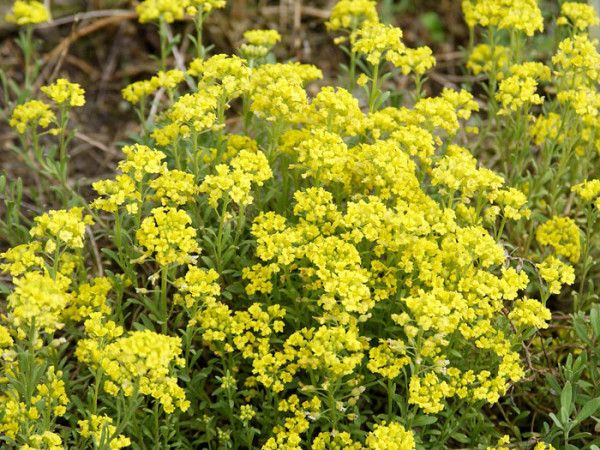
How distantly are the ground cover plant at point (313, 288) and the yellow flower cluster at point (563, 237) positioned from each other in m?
0.02

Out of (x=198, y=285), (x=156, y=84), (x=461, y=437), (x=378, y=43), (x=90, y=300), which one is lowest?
(x=461, y=437)

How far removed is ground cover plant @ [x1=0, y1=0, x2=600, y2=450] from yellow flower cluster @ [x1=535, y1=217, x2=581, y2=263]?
0.07 feet

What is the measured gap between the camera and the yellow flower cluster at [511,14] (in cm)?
376

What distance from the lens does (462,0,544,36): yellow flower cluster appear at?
3764 mm

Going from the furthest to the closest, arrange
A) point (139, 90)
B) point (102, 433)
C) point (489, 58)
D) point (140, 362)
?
point (489, 58) → point (139, 90) → point (102, 433) → point (140, 362)

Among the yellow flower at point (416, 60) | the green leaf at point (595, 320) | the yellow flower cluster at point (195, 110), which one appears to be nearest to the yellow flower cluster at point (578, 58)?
the yellow flower at point (416, 60)

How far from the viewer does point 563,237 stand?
3.69 metres

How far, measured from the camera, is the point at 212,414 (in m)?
3.37

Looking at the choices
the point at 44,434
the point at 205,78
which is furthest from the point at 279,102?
the point at 44,434

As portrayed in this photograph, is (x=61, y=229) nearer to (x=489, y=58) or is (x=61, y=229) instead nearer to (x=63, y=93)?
(x=63, y=93)

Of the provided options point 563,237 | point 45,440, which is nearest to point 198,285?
point 45,440

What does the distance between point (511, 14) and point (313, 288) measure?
184cm

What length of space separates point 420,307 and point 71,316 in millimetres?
1591

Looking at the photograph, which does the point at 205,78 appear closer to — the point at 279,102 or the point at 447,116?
the point at 279,102
